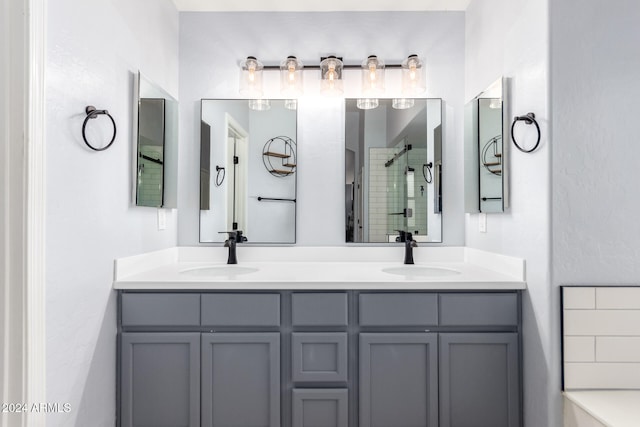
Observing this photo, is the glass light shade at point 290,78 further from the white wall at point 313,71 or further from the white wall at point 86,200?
the white wall at point 86,200

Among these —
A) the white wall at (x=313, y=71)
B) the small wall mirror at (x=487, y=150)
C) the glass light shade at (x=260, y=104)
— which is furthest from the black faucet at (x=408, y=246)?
the glass light shade at (x=260, y=104)

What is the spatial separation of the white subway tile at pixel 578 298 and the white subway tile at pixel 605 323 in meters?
0.02

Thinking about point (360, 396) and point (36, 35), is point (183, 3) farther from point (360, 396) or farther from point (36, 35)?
point (360, 396)

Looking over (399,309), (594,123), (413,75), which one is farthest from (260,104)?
(594,123)

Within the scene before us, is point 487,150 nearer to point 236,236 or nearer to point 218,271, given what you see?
point 236,236

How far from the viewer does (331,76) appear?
2.18 metres

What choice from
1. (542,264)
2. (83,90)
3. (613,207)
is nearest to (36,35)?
(83,90)

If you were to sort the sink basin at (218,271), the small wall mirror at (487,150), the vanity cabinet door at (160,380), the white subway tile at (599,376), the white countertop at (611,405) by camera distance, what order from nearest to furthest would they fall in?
the white countertop at (611,405) < the white subway tile at (599,376) < the vanity cabinet door at (160,380) < the small wall mirror at (487,150) < the sink basin at (218,271)

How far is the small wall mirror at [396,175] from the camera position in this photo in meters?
2.25

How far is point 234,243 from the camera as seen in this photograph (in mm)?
2188

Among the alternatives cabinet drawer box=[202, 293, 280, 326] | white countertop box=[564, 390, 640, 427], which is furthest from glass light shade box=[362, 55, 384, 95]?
white countertop box=[564, 390, 640, 427]

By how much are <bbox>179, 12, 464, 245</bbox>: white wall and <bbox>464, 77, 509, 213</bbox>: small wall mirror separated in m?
0.14

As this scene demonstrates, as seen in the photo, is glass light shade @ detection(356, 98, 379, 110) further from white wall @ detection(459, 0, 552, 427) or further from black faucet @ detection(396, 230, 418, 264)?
black faucet @ detection(396, 230, 418, 264)

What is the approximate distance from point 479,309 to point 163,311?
1.39 m
